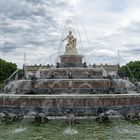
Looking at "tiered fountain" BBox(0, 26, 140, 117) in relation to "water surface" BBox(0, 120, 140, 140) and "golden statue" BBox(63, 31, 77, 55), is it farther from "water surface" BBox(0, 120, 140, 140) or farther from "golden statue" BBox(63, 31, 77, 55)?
"golden statue" BBox(63, 31, 77, 55)

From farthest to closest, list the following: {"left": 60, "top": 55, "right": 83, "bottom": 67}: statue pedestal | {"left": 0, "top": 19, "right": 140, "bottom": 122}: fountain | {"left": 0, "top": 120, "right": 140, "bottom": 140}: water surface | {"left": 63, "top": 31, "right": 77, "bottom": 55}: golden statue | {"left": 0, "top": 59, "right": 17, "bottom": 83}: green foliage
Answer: {"left": 0, "top": 59, "right": 17, "bottom": 83}: green foliage, {"left": 63, "top": 31, "right": 77, "bottom": 55}: golden statue, {"left": 60, "top": 55, "right": 83, "bottom": 67}: statue pedestal, {"left": 0, "top": 19, "right": 140, "bottom": 122}: fountain, {"left": 0, "top": 120, "right": 140, "bottom": 140}: water surface

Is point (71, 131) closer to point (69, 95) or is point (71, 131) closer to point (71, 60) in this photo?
point (69, 95)

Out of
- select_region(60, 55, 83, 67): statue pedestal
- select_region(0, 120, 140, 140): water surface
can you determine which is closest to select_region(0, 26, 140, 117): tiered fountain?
select_region(0, 120, 140, 140): water surface

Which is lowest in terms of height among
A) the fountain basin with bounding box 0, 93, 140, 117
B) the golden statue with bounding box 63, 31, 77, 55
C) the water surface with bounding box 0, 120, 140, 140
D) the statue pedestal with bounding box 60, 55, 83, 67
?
the water surface with bounding box 0, 120, 140, 140

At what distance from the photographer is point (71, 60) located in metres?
42.2

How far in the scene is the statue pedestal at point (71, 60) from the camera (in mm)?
41719

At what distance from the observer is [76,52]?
43531 mm

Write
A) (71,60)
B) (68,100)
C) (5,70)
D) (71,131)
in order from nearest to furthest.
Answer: (71,131) → (68,100) → (71,60) → (5,70)

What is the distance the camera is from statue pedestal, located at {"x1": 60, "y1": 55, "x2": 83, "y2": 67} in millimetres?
41719

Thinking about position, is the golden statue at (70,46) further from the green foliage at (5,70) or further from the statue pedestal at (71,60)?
the green foliage at (5,70)

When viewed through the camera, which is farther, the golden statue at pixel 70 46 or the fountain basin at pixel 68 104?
the golden statue at pixel 70 46

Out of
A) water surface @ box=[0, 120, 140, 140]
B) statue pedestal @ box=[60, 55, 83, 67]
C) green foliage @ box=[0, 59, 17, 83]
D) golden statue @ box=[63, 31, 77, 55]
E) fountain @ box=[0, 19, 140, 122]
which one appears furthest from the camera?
green foliage @ box=[0, 59, 17, 83]

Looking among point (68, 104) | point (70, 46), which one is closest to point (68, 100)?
point (68, 104)

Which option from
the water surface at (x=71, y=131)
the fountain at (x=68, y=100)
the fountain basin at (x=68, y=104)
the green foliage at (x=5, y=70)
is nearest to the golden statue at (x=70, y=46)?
the fountain at (x=68, y=100)
